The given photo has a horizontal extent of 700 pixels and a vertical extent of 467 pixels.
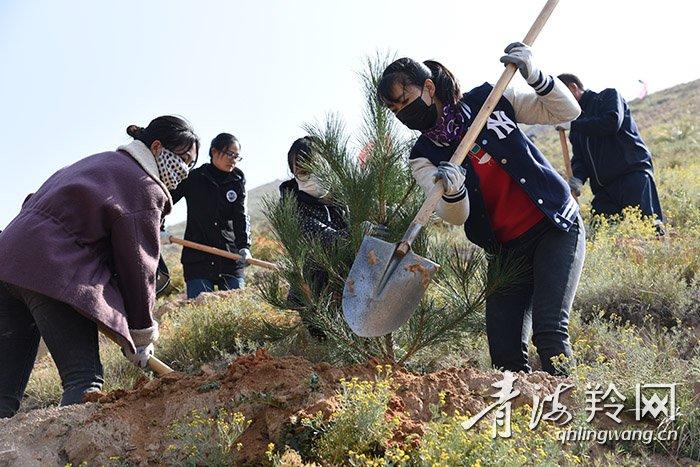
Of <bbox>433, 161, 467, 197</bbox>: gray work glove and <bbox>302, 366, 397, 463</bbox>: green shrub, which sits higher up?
<bbox>433, 161, 467, 197</bbox>: gray work glove

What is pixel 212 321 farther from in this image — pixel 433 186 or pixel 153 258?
pixel 433 186

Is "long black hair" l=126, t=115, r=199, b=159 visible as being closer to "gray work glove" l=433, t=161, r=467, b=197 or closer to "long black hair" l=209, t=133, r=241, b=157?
"gray work glove" l=433, t=161, r=467, b=197

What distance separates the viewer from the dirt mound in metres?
2.88

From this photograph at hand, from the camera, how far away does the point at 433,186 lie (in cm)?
346

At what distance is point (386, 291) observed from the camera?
3.38 m

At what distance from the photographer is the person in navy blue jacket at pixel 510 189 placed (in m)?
3.45

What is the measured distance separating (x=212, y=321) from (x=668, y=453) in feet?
12.3

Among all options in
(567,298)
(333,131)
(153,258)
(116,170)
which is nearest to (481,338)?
(567,298)

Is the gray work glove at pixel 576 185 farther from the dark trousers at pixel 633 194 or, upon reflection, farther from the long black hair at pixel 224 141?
the long black hair at pixel 224 141

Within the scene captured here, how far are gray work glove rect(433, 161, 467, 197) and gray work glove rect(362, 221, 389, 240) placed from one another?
58 centimetres

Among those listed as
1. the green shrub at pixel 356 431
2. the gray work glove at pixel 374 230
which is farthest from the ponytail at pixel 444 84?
the green shrub at pixel 356 431

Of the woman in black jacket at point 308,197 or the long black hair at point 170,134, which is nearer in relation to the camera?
the long black hair at point 170,134

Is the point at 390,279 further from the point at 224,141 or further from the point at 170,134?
the point at 224,141

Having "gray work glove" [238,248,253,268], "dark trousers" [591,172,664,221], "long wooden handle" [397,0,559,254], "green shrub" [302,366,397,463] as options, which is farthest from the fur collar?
"dark trousers" [591,172,664,221]
